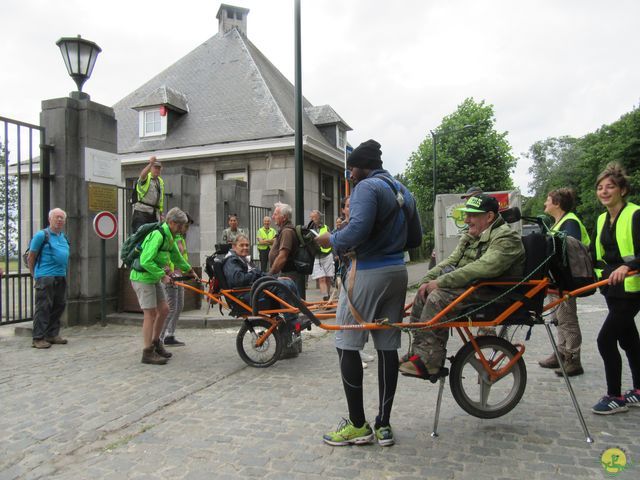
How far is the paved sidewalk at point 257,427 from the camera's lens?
3.22 metres

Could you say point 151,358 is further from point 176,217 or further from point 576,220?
point 576,220

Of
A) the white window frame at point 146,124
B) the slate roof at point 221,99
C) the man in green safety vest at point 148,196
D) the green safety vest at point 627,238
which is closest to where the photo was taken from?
the green safety vest at point 627,238

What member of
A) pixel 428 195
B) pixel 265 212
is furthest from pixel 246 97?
pixel 428 195

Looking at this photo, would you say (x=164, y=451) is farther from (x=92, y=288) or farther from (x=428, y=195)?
(x=428, y=195)

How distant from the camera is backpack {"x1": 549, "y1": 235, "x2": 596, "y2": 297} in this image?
3.76 meters

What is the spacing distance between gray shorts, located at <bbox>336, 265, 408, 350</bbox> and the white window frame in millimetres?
18108

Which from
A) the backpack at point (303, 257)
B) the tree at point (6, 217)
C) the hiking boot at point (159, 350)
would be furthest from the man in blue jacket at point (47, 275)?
the backpack at point (303, 257)

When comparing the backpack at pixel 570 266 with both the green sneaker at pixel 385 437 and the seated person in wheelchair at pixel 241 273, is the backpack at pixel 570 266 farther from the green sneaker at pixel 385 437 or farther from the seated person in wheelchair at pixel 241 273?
the seated person in wheelchair at pixel 241 273

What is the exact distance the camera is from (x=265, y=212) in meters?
15.8

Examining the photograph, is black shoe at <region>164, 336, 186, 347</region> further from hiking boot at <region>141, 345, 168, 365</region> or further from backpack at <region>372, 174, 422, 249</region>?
backpack at <region>372, 174, 422, 249</region>

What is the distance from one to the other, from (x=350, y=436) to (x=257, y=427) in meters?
0.79

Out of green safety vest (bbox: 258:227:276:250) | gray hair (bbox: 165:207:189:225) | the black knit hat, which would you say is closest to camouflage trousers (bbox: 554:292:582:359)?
the black knit hat

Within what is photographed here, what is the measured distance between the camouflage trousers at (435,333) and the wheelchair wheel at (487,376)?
21 cm

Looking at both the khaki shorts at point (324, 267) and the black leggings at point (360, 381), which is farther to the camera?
the khaki shorts at point (324, 267)
